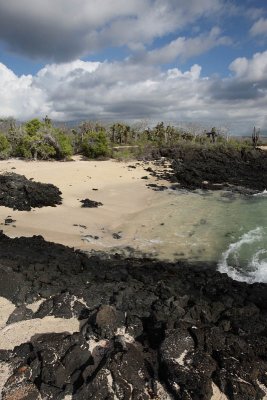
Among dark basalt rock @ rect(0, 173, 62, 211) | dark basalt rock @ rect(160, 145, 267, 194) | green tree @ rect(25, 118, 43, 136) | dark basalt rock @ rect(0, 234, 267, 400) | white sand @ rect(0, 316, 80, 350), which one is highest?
green tree @ rect(25, 118, 43, 136)

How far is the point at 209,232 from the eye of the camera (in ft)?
57.4

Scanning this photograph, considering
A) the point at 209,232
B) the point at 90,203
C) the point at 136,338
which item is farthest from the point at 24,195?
the point at 136,338

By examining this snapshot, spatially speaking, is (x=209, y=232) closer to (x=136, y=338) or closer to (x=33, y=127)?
(x=136, y=338)

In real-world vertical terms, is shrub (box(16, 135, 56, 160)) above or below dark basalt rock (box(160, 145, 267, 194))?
above

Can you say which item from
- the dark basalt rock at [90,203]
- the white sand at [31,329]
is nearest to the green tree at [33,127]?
the dark basalt rock at [90,203]

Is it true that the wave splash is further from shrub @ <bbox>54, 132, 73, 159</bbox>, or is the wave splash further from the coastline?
shrub @ <bbox>54, 132, 73, 159</bbox>

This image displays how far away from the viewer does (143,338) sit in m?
6.89

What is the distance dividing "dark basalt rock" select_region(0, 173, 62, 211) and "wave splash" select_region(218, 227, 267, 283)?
10.4m

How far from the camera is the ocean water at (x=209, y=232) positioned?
45.7ft

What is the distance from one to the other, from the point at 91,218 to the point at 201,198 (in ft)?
31.3

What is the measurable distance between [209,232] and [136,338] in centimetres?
1114

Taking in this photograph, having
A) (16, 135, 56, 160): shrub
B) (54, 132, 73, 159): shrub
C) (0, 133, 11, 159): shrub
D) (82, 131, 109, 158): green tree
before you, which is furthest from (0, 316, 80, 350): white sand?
(82, 131, 109, 158): green tree

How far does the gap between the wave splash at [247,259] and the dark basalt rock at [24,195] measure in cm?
1035

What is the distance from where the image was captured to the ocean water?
13922 millimetres
